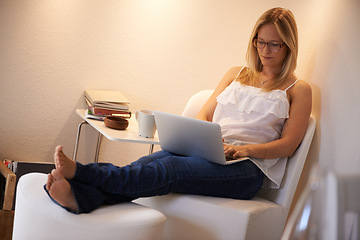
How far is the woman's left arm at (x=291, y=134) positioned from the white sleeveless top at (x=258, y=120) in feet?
0.10

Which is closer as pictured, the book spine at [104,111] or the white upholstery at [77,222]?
the white upholstery at [77,222]

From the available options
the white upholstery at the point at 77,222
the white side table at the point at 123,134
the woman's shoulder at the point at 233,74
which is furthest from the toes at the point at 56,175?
the woman's shoulder at the point at 233,74

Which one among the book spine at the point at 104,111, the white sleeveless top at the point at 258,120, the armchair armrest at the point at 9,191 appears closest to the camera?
the white sleeveless top at the point at 258,120

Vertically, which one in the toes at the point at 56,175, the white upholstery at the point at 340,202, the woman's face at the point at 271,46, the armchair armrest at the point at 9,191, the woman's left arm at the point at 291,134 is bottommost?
the armchair armrest at the point at 9,191

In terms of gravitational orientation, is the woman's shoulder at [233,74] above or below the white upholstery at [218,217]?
above

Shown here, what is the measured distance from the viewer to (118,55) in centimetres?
265

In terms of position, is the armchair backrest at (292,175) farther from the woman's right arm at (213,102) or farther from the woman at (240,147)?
the woman's right arm at (213,102)

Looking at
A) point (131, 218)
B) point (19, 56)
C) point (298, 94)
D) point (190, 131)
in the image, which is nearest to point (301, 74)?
point (298, 94)

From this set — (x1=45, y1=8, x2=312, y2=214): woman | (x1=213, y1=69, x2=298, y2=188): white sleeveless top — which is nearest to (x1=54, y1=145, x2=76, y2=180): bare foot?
(x1=45, y1=8, x2=312, y2=214): woman

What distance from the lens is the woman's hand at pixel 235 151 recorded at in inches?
74.4

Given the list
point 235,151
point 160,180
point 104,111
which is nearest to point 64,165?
point 160,180

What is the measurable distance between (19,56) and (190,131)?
3.70 ft

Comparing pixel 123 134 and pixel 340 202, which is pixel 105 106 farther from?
pixel 340 202

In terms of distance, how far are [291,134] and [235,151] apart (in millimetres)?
244
